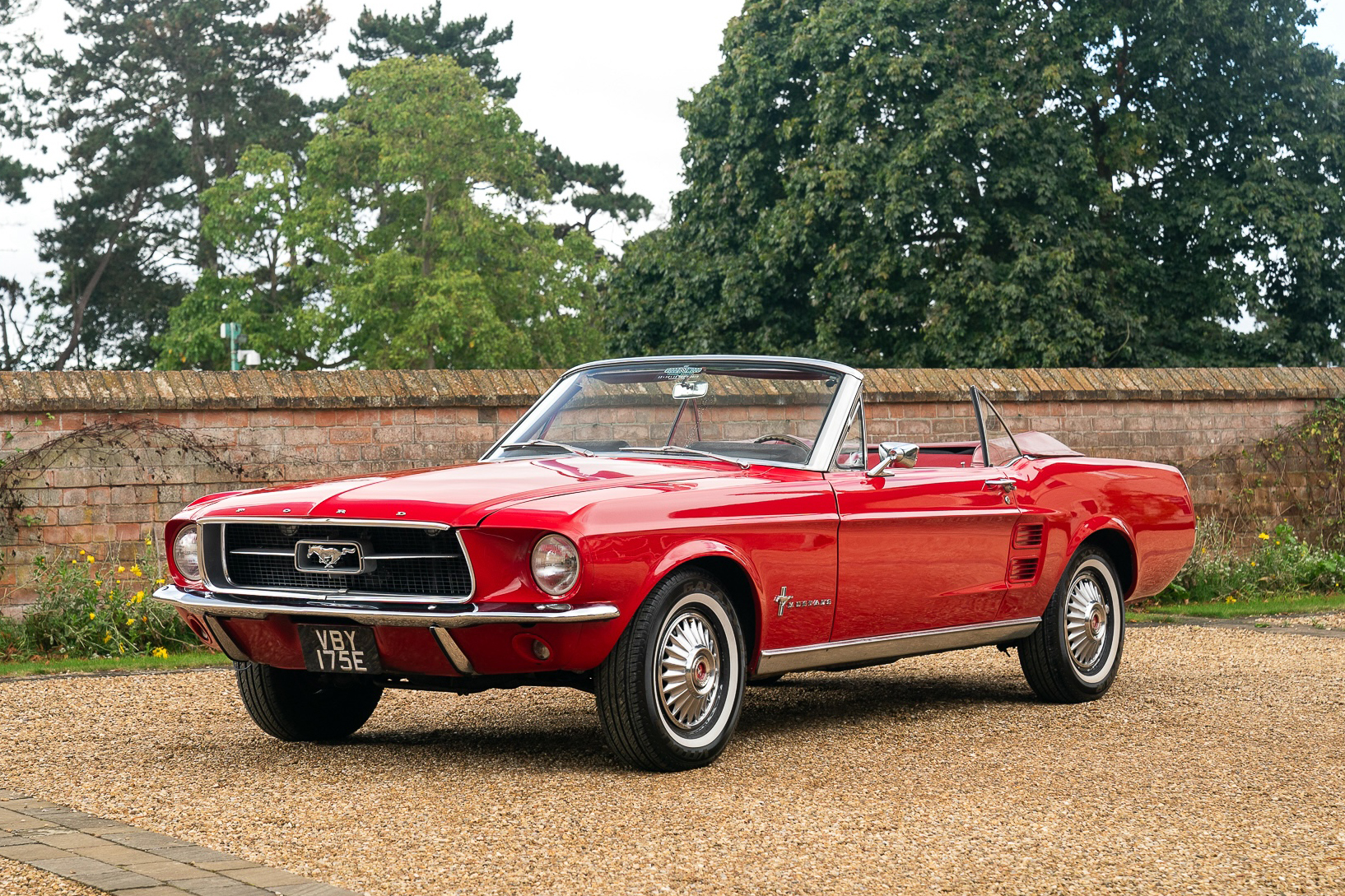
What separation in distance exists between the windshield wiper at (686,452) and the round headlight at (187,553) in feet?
5.86

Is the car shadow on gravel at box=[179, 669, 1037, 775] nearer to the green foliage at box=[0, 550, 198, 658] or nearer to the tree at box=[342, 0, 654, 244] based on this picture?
the green foliage at box=[0, 550, 198, 658]

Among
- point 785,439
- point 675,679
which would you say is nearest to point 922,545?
point 785,439

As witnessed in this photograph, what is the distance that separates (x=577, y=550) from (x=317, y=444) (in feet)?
21.7

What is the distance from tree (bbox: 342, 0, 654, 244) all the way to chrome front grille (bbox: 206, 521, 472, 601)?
47.8 metres

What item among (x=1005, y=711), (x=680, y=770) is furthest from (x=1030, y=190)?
(x=680, y=770)

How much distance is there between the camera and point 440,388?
39.1 ft

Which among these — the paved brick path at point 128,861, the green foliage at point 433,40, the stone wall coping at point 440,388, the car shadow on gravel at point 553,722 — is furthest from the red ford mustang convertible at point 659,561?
the green foliage at point 433,40

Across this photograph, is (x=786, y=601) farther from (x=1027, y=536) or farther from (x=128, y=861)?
(x=128, y=861)

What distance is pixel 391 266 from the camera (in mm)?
43594

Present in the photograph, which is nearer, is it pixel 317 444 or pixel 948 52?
pixel 317 444

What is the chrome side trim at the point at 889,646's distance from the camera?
6141 mm

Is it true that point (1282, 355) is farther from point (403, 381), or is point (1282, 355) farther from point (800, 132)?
point (403, 381)

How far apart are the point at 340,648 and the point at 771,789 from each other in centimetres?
160

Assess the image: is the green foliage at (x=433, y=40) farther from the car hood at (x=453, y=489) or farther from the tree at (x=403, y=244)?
the car hood at (x=453, y=489)
